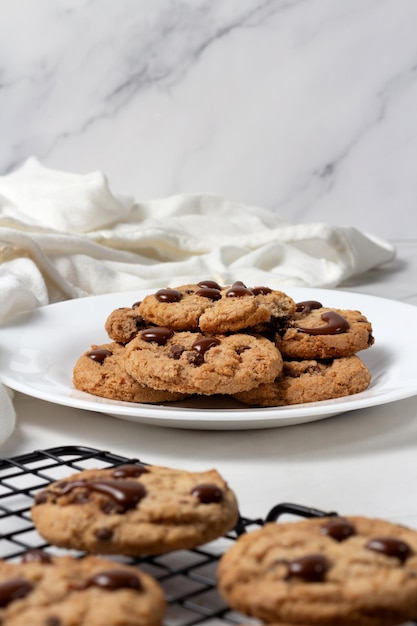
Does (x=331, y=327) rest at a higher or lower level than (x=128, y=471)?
higher

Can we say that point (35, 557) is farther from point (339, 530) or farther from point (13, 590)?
point (339, 530)

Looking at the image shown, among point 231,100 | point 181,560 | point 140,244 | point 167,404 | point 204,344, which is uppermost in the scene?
point 231,100

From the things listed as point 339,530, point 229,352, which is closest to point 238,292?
point 229,352

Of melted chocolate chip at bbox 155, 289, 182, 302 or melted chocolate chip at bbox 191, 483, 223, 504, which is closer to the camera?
melted chocolate chip at bbox 191, 483, 223, 504

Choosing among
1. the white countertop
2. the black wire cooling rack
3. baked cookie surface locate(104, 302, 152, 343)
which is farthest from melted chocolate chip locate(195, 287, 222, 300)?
the white countertop

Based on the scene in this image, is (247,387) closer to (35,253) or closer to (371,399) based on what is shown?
(371,399)

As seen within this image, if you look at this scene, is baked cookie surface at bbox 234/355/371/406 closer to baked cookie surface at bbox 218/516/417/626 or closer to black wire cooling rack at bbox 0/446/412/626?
black wire cooling rack at bbox 0/446/412/626
